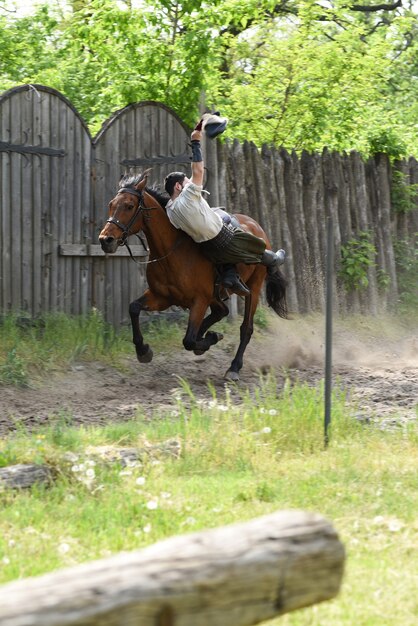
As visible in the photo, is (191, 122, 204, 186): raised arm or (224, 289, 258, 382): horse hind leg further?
(224, 289, 258, 382): horse hind leg

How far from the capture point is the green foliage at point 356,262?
15.7 metres

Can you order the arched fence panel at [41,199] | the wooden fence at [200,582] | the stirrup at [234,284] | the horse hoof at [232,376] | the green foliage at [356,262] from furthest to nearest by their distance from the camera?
the green foliage at [356,262], the arched fence panel at [41,199], the horse hoof at [232,376], the stirrup at [234,284], the wooden fence at [200,582]

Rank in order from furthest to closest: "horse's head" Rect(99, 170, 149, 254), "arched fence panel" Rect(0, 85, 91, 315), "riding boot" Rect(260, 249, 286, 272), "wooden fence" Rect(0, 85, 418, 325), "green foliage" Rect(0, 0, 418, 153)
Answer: "green foliage" Rect(0, 0, 418, 153), "wooden fence" Rect(0, 85, 418, 325), "arched fence panel" Rect(0, 85, 91, 315), "riding boot" Rect(260, 249, 286, 272), "horse's head" Rect(99, 170, 149, 254)

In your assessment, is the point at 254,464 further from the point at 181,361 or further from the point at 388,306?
the point at 388,306

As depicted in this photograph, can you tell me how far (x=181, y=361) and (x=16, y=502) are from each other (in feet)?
19.7

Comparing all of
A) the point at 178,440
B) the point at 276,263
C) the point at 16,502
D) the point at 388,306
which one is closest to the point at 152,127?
the point at 276,263

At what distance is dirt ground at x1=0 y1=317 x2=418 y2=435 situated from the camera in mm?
8844

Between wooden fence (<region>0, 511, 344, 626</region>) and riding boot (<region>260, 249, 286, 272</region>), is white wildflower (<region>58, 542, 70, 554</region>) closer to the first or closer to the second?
wooden fence (<region>0, 511, 344, 626</region>)

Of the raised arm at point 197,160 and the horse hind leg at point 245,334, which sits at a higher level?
the raised arm at point 197,160

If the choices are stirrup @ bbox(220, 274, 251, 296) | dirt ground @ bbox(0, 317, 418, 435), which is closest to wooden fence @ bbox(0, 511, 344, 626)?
dirt ground @ bbox(0, 317, 418, 435)

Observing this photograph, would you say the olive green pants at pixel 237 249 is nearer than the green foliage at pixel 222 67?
Yes

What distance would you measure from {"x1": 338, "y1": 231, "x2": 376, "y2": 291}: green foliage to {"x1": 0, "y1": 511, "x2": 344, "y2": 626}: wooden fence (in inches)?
498

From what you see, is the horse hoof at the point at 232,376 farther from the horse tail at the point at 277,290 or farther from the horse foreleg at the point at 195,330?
the horse tail at the point at 277,290

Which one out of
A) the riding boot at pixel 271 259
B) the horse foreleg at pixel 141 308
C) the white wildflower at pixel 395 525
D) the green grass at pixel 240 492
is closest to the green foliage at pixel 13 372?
the horse foreleg at pixel 141 308
